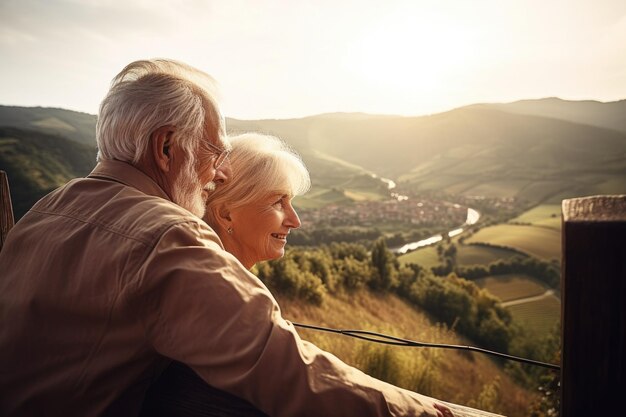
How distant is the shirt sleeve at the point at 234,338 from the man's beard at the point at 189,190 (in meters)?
0.58

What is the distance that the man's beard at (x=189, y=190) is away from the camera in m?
1.49

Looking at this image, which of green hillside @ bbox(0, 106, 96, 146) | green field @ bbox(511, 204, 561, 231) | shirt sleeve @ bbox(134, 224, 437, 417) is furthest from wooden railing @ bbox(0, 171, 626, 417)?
green field @ bbox(511, 204, 561, 231)

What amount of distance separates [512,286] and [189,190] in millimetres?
60242

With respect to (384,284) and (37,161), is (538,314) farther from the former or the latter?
(37,161)

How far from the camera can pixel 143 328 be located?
3.05ft

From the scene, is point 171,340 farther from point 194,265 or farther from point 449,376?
point 449,376

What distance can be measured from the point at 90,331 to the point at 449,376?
25.6m

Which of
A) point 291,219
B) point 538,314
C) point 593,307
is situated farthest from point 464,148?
point 593,307

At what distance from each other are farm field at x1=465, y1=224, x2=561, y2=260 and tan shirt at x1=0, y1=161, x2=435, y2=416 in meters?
64.0

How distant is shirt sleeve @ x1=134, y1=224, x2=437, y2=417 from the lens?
0.83 m

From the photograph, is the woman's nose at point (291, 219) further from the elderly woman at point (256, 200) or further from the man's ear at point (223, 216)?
the man's ear at point (223, 216)

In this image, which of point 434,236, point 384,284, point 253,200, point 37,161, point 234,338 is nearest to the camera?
point 234,338

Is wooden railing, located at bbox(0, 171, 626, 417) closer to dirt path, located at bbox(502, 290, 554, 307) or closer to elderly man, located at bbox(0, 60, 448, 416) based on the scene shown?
elderly man, located at bbox(0, 60, 448, 416)

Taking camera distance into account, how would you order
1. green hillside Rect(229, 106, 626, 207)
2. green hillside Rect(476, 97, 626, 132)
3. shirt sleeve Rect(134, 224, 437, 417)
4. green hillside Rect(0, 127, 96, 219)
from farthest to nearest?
green hillside Rect(476, 97, 626, 132) → green hillside Rect(229, 106, 626, 207) → green hillside Rect(0, 127, 96, 219) → shirt sleeve Rect(134, 224, 437, 417)
